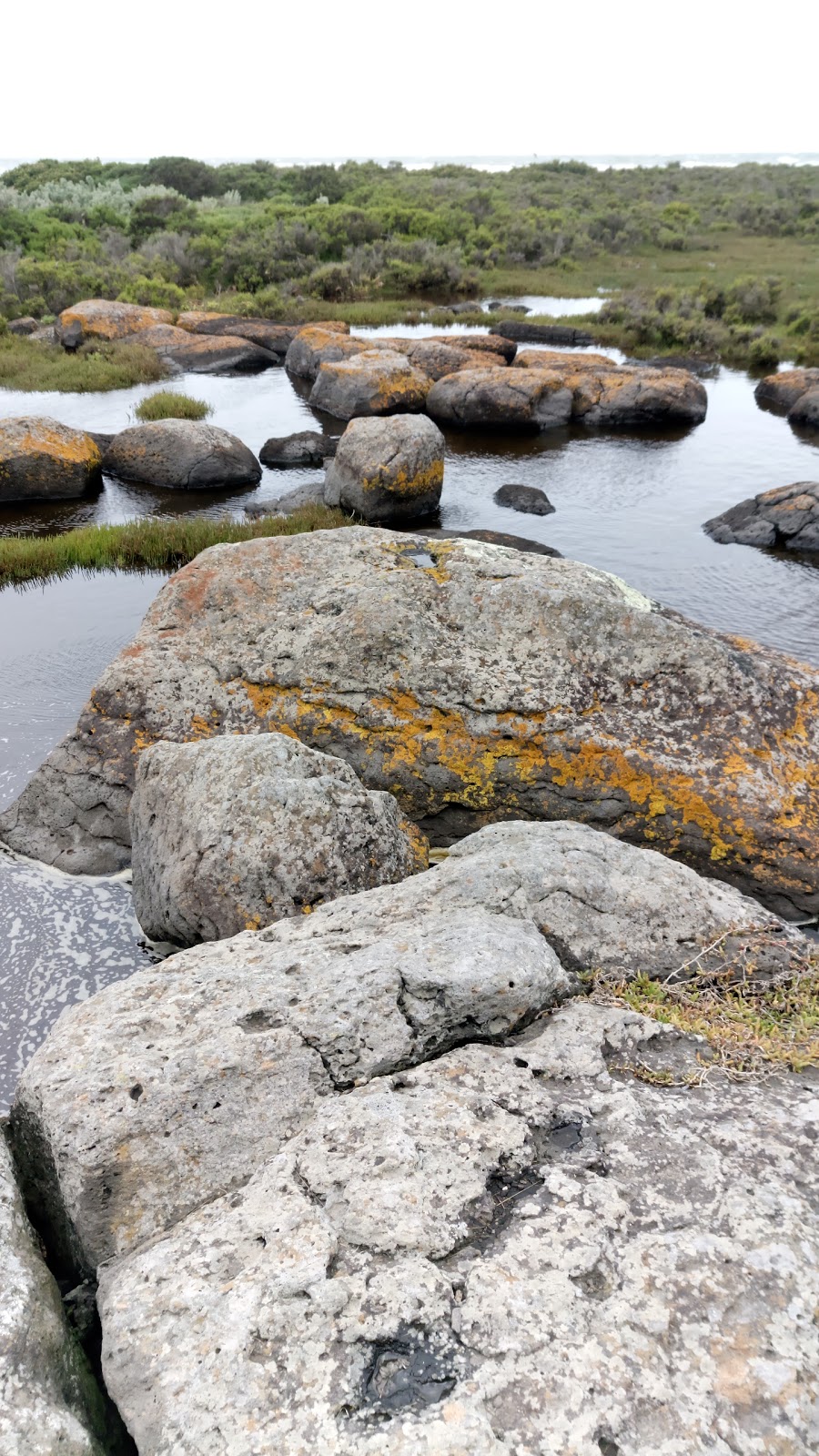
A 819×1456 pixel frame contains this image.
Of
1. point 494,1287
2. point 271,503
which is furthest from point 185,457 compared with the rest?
point 494,1287

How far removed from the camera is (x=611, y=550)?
13516 millimetres

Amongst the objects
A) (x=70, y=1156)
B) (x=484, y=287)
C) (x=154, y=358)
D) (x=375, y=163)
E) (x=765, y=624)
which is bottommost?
(x=765, y=624)

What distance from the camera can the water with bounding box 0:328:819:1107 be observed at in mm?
5824

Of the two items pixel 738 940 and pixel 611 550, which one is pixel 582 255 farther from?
pixel 738 940

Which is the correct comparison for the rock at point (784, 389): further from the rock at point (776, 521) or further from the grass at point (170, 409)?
the grass at point (170, 409)

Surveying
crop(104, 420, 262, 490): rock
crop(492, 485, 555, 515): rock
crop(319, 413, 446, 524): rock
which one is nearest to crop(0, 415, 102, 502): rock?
crop(104, 420, 262, 490): rock

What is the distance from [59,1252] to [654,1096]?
216 centimetres

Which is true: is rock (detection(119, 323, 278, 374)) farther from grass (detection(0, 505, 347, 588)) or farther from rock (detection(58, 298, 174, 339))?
grass (detection(0, 505, 347, 588))

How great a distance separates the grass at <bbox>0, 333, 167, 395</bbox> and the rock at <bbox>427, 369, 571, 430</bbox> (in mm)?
8703

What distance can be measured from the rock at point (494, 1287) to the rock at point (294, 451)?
52.6 feet

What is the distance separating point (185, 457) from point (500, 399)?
7735 mm

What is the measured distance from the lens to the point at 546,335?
31156mm

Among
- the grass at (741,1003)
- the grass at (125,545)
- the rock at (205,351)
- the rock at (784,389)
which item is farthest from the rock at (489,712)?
the rock at (205,351)

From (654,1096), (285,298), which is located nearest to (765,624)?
(654,1096)
